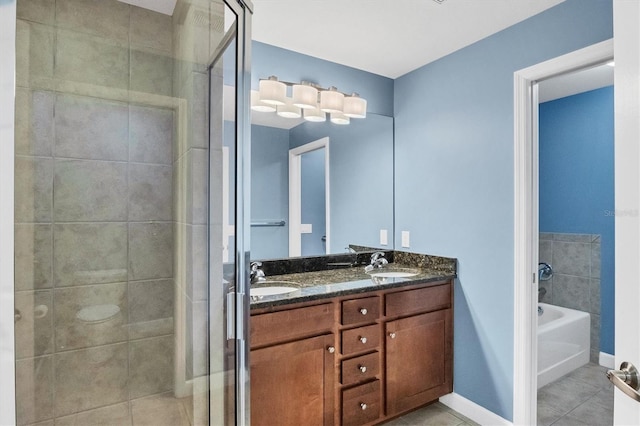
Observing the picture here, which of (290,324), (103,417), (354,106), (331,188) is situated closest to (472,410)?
(290,324)

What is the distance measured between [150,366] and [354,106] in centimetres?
196

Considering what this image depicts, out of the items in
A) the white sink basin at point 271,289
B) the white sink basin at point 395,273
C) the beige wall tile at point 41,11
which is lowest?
the white sink basin at point 271,289

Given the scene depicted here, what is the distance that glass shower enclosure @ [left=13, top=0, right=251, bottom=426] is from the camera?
1270 millimetres

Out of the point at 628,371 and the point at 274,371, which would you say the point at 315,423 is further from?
the point at 628,371

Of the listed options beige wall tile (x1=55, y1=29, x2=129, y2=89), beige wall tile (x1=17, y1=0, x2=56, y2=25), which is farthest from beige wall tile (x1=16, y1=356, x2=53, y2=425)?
beige wall tile (x1=17, y1=0, x2=56, y2=25)

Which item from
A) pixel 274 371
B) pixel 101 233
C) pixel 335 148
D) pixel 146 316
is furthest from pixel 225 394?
pixel 335 148

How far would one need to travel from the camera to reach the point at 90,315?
4.77 feet

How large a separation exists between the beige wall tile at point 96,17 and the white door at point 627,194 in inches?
65.3

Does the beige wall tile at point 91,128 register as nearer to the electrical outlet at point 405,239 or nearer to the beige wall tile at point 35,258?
the beige wall tile at point 35,258

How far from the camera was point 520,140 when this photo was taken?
1938 millimetres

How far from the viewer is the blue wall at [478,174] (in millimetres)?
1916

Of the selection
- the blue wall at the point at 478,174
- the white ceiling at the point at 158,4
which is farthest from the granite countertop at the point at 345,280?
the white ceiling at the point at 158,4

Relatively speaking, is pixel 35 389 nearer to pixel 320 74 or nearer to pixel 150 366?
pixel 150 366

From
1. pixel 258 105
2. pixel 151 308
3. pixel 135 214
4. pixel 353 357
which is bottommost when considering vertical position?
pixel 353 357
